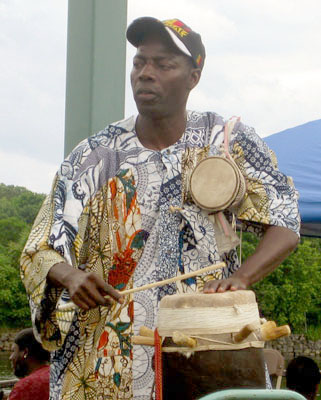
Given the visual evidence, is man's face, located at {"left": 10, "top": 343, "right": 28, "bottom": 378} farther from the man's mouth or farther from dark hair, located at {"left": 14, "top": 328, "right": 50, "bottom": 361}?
the man's mouth

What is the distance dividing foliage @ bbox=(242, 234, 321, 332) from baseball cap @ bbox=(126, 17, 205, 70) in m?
59.9

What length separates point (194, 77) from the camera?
9.50 ft

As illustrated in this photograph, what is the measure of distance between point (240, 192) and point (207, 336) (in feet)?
2.10

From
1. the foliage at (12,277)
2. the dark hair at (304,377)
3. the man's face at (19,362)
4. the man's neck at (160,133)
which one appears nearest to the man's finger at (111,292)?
the man's neck at (160,133)

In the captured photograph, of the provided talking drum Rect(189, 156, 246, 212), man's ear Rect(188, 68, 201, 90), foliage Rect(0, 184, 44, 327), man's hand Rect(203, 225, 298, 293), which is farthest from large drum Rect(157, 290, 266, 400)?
foliage Rect(0, 184, 44, 327)

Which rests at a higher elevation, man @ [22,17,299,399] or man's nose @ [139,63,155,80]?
man's nose @ [139,63,155,80]

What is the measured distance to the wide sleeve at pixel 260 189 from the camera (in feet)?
8.95

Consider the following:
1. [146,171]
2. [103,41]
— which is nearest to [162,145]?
[146,171]

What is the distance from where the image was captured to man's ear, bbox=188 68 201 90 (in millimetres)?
2869

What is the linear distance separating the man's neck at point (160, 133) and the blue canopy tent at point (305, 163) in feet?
12.5

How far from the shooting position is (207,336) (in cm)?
220

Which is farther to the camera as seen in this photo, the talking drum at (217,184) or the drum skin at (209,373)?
the talking drum at (217,184)

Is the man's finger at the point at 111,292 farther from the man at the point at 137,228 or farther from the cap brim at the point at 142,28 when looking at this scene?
the cap brim at the point at 142,28

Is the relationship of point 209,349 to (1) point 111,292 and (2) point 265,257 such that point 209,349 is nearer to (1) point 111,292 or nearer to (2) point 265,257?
(1) point 111,292
